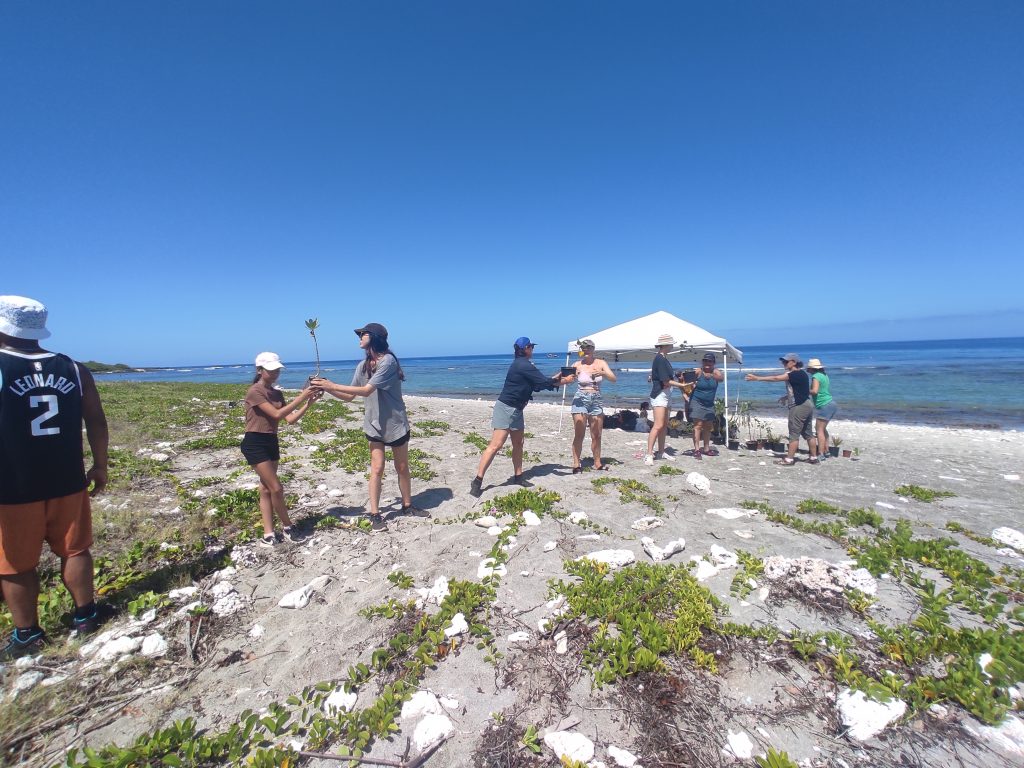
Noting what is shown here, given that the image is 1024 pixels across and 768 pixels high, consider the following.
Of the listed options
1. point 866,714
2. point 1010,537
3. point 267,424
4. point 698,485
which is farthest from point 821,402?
point 267,424

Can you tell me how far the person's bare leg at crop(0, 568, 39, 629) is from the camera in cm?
295

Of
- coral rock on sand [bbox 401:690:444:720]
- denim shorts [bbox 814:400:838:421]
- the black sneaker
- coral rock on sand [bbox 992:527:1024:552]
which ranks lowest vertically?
coral rock on sand [bbox 992:527:1024:552]

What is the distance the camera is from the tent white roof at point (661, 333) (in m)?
10.8

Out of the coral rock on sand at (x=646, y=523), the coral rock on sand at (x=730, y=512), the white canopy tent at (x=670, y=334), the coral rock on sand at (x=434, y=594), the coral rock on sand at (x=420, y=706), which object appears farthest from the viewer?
the white canopy tent at (x=670, y=334)

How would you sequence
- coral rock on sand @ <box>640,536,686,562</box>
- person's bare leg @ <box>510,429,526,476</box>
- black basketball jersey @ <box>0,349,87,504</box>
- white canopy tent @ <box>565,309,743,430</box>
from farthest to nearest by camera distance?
1. white canopy tent @ <box>565,309,743,430</box>
2. person's bare leg @ <box>510,429,526,476</box>
3. coral rock on sand @ <box>640,536,686,562</box>
4. black basketball jersey @ <box>0,349,87,504</box>

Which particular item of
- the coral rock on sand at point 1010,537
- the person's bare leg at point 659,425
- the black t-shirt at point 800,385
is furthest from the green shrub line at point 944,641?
the black t-shirt at point 800,385

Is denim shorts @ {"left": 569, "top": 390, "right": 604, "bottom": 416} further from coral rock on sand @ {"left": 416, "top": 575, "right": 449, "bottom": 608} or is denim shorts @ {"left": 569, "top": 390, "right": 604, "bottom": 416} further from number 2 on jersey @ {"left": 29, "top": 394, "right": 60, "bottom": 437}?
number 2 on jersey @ {"left": 29, "top": 394, "right": 60, "bottom": 437}

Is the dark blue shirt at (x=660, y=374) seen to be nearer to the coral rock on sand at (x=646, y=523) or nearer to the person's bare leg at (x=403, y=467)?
the coral rock on sand at (x=646, y=523)

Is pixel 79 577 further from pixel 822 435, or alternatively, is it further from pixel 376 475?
pixel 822 435

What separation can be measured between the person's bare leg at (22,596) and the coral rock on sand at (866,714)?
210 inches

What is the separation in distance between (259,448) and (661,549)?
14.0 ft

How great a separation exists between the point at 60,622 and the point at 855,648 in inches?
230

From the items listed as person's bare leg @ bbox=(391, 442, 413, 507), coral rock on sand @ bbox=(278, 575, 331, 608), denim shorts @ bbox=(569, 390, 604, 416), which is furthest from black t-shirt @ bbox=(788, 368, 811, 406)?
coral rock on sand @ bbox=(278, 575, 331, 608)

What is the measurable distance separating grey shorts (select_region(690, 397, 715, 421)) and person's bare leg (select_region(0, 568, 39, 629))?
9.68m
